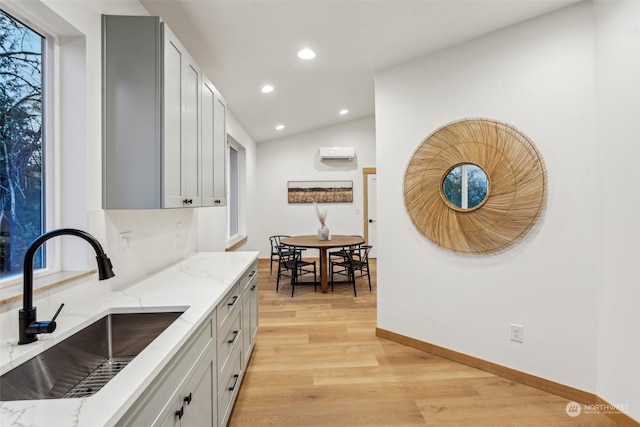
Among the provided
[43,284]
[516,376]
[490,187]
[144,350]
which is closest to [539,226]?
[490,187]

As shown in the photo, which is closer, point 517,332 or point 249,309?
point 517,332

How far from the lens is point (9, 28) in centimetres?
126

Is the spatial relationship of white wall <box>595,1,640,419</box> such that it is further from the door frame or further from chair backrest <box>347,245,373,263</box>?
the door frame

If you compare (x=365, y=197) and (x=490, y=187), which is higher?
(x=365, y=197)

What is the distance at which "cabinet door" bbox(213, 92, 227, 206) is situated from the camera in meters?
2.54

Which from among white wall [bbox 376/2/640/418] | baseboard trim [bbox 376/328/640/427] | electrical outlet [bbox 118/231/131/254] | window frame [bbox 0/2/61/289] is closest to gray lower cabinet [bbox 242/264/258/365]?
electrical outlet [bbox 118/231/131/254]

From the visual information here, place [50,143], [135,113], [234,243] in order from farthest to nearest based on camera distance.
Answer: [234,243] < [135,113] < [50,143]

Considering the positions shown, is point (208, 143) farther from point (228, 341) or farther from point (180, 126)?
point (228, 341)

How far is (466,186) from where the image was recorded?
96.3 inches

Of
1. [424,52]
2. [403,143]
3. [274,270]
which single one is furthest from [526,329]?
[274,270]

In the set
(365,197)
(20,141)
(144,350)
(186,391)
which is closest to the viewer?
(144,350)

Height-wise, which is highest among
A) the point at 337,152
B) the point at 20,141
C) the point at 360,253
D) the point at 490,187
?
the point at 337,152

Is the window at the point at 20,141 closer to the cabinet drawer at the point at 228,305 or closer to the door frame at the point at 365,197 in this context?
the cabinet drawer at the point at 228,305

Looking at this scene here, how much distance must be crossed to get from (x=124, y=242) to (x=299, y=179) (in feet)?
16.2
